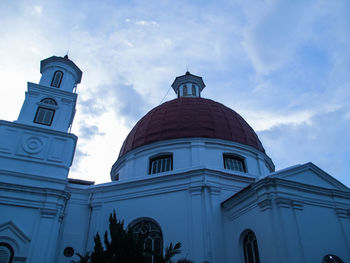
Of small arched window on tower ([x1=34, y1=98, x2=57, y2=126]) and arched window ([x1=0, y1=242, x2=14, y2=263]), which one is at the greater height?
small arched window on tower ([x1=34, y1=98, x2=57, y2=126])

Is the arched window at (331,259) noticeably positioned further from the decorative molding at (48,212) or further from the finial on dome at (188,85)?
the finial on dome at (188,85)

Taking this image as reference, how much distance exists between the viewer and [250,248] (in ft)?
38.7

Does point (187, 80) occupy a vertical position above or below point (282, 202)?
above

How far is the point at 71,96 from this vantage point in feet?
56.2

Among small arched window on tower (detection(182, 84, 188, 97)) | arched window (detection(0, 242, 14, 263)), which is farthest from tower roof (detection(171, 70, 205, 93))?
arched window (detection(0, 242, 14, 263))

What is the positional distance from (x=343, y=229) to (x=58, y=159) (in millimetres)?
12952

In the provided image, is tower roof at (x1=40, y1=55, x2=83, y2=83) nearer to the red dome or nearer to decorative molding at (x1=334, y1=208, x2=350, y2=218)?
the red dome

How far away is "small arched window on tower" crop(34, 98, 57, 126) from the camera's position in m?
16.0

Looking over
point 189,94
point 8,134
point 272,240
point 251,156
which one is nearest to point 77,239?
point 8,134

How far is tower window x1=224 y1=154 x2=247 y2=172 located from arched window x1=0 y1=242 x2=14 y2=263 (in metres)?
11.1

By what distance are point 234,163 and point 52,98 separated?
36.3ft

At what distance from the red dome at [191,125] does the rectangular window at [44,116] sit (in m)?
5.01

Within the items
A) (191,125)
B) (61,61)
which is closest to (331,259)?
(191,125)

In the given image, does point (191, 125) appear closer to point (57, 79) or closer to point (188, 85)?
point (57, 79)
